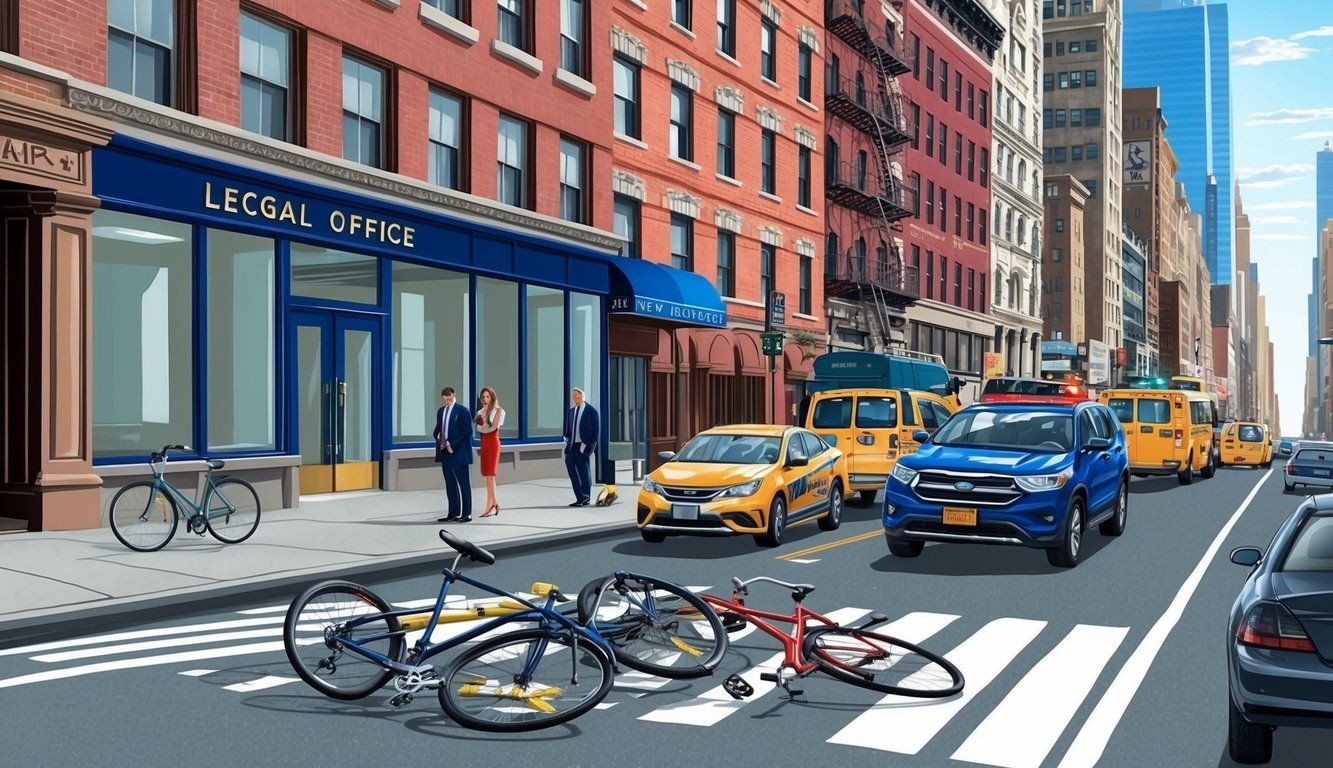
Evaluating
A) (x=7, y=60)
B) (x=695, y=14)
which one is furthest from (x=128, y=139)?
(x=695, y=14)

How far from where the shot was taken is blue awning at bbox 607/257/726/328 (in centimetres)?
2727

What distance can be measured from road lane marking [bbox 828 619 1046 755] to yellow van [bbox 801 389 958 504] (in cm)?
1114

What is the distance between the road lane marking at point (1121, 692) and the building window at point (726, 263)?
22.8 m

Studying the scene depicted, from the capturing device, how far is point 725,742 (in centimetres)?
616

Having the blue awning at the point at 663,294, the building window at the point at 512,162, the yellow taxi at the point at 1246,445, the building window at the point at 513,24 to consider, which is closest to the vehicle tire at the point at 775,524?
the building window at the point at 512,162

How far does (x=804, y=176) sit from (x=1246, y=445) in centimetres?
1614

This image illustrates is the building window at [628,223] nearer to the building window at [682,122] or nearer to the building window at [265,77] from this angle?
the building window at [682,122]

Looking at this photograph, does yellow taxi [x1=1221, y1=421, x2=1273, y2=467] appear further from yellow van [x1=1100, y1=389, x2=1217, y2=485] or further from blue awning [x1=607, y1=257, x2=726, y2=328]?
blue awning [x1=607, y1=257, x2=726, y2=328]

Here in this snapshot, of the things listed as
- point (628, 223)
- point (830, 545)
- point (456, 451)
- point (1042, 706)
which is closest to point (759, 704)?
point (1042, 706)

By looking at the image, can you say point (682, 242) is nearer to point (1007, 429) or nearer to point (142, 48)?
point (142, 48)

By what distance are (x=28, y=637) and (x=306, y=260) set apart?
36.6ft

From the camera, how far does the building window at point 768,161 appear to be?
36.7 metres

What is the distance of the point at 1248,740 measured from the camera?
5.69 metres

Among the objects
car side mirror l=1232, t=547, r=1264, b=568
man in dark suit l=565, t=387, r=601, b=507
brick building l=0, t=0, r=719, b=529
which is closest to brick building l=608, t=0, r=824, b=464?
brick building l=0, t=0, r=719, b=529
